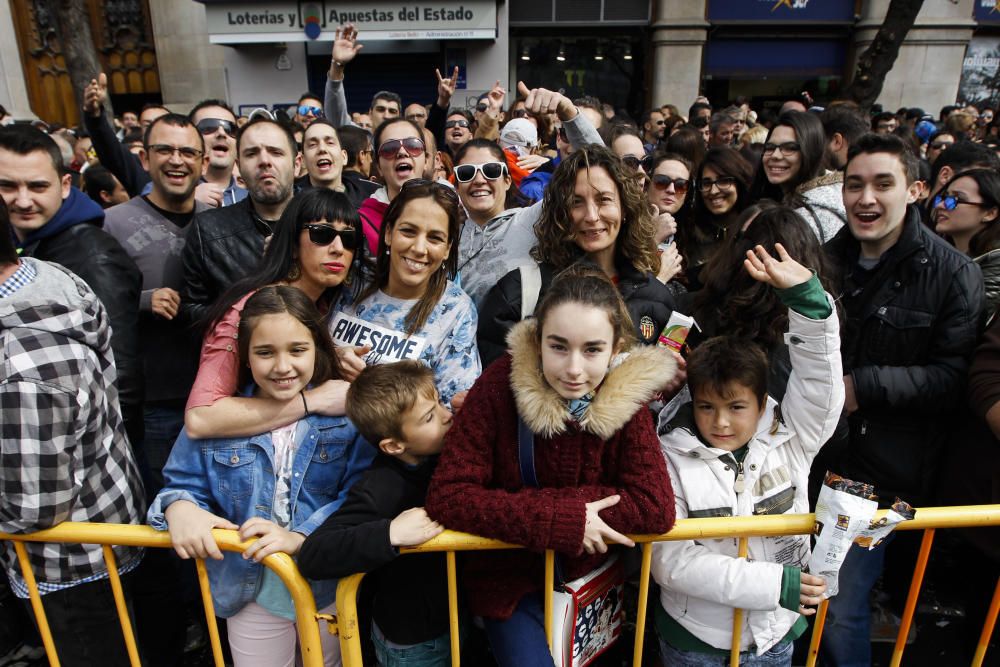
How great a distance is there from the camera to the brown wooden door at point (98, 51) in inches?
602

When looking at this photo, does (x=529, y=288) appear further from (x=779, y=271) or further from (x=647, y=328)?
(x=779, y=271)

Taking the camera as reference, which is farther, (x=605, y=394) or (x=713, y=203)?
(x=713, y=203)

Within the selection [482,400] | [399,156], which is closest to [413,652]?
[482,400]

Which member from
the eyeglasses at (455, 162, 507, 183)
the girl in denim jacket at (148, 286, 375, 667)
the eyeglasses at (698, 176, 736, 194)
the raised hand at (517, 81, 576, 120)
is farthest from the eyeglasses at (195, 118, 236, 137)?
the eyeglasses at (698, 176, 736, 194)

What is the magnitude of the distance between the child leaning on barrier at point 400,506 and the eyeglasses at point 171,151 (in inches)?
84.8

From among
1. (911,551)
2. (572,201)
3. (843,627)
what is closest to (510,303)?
(572,201)

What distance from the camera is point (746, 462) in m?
2.02

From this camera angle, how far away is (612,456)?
186 cm

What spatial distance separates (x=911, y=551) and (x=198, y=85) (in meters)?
17.6

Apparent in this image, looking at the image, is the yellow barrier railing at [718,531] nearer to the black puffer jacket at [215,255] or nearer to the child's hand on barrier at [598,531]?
the child's hand on barrier at [598,531]

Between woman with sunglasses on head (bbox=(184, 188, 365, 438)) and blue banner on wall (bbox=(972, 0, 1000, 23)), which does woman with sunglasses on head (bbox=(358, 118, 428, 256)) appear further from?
blue banner on wall (bbox=(972, 0, 1000, 23))

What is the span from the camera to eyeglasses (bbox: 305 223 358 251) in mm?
2383

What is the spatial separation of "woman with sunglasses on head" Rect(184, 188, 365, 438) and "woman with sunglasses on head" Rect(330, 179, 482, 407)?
0.14m

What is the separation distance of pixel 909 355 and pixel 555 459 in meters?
1.56
